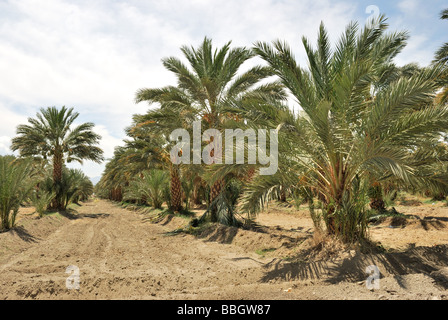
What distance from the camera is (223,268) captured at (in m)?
5.93

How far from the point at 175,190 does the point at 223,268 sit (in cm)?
1089

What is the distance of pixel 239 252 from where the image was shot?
24.4ft

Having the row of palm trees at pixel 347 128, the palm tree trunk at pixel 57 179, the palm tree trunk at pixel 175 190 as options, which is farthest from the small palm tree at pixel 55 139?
the row of palm trees at pixel 347 128

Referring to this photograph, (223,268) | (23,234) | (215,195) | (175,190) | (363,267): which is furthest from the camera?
(175,190)

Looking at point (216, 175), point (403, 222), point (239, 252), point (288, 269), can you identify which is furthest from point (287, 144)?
point (403, 222)

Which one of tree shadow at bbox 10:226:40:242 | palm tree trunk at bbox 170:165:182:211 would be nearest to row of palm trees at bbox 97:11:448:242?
tree shadow at bbox 10:226:40:242

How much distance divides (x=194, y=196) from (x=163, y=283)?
1832 centimetres

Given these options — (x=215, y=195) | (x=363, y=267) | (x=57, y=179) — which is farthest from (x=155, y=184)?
(x=363, y=267)

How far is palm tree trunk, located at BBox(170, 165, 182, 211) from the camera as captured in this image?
16.2m

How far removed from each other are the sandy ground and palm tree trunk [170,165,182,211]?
694cm

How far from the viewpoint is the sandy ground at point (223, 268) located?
426cm

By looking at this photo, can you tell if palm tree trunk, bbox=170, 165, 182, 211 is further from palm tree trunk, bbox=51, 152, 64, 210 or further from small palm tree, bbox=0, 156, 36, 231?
palm tree trunk, bbox=51, 152, 64, 210

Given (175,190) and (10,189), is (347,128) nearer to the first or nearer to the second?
(10,189)
